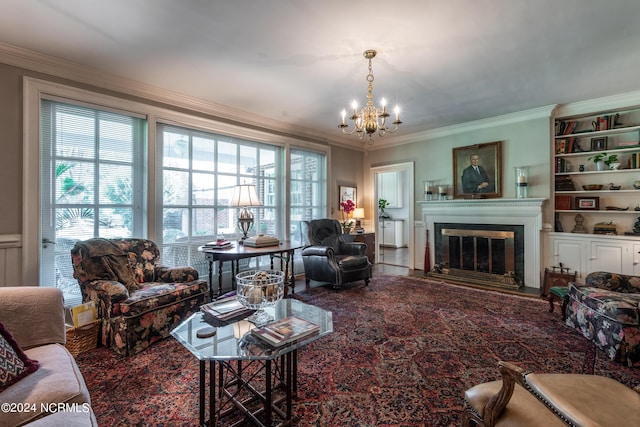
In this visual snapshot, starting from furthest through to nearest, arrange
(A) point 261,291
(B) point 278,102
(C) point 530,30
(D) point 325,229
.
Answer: (D) point 325,229, (B) point 278,102, (C) point 530,30, (A) point 261,291

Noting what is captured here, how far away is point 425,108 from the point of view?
405 cm

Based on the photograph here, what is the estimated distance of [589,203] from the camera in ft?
12.8

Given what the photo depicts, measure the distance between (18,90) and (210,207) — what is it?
203cm

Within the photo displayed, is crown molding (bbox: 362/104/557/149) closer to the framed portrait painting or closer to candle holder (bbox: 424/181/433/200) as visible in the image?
the framed portrait painting

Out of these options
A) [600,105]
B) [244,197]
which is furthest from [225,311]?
[600,105]

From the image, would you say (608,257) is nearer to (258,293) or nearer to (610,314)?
(610,314)

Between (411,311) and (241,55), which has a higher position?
(241,55)

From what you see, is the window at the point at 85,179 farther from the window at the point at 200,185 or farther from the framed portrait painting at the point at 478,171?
the framed portrait painting at the point at 478,171

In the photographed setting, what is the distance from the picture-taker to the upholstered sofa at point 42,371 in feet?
3.39

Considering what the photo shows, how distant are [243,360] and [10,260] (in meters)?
2.55

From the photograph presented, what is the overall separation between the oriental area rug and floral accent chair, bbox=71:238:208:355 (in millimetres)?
160

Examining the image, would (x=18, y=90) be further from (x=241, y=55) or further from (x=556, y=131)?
(x=556, y=131)

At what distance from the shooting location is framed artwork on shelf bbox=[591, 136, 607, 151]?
382 centimetres

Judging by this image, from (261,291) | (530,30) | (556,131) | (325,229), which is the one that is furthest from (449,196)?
(261,291)
